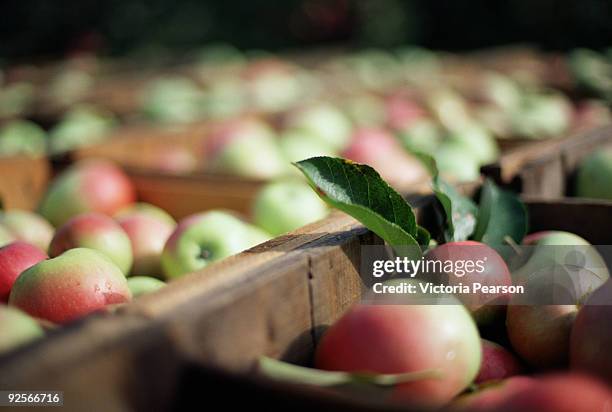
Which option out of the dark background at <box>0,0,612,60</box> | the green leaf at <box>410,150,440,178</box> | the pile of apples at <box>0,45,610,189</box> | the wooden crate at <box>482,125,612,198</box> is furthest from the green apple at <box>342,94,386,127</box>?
the dark background at <box>0,0,612,60</box>

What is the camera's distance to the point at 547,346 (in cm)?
72

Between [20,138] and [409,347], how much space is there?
2.12 m

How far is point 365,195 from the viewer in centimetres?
79

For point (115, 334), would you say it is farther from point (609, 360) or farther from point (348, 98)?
point (348, 98)

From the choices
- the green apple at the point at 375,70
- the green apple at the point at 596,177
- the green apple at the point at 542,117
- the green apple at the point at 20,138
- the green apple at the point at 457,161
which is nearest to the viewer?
the green apple at the point at 596,177

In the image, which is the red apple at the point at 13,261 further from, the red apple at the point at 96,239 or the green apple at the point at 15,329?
the green apple at the point at 15,329

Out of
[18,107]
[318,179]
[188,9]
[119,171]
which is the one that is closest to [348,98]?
[119,171]

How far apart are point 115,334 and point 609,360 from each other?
421mm

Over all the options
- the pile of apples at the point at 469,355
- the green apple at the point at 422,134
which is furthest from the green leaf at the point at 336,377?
the green apple at the point at 422,134

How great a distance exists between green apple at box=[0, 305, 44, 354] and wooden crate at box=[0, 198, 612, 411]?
9 centimetres

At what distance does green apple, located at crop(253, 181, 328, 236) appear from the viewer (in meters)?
1.26

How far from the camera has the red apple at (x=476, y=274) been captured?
0.77 metres

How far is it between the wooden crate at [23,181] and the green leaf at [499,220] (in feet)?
3.66

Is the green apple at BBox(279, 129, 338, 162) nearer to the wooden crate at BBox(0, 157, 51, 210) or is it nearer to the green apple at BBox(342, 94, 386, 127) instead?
the green apple at BBox(342, 94, 386, 127)
